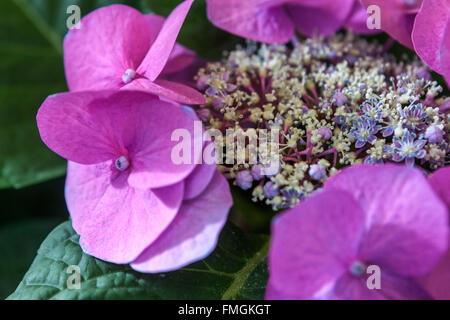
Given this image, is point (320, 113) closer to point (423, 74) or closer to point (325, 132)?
point (325, 132)

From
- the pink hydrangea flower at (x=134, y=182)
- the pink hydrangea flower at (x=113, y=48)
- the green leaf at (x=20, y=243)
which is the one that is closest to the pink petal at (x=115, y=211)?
the pink hydrangea flower at (x=134, y=182)

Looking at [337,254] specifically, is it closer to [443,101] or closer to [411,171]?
[411,171]

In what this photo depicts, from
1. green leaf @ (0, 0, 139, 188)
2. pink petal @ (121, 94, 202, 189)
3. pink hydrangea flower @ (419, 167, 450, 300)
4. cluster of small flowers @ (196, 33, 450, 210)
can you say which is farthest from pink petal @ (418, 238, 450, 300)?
green leaf @ (0, 0, 139, 188)

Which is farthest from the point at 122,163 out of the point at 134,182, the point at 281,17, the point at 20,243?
the point at 20,243

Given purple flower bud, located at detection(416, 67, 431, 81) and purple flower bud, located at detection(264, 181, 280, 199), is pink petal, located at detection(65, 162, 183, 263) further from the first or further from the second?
purple flower bud, located at detection(416, 67, 431, 81)

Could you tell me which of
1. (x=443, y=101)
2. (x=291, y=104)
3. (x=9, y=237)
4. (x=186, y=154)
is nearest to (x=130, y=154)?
(x=186, y=154)
